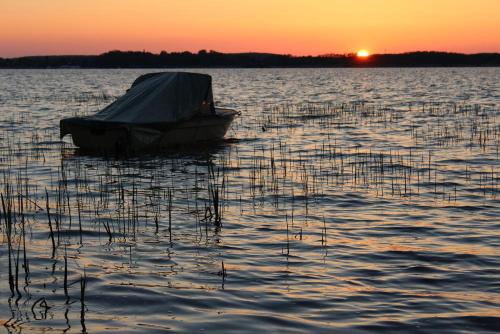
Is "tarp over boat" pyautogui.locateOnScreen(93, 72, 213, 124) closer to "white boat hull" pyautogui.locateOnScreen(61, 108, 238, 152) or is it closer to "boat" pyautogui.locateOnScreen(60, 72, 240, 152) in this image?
"boat" pyautogui.locateOnScreen(60, 72, 240, 152)

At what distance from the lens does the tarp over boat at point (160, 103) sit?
20.4 m

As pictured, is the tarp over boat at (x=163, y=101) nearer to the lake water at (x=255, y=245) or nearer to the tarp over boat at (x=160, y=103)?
the tarp over boat at (x=160, y=103)

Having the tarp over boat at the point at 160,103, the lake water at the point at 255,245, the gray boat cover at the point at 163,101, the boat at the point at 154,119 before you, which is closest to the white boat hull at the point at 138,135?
the boat at the point at 154,119

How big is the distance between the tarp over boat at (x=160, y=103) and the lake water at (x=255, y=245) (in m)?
1.20

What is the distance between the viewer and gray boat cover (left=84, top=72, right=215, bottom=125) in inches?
810

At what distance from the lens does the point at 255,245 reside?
32.0ft

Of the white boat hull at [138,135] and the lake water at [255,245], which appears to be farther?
the white boat hull at [138,135]

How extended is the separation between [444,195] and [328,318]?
7725mm

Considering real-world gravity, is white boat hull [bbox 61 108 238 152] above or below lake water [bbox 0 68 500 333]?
above

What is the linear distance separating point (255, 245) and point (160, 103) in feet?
39.3

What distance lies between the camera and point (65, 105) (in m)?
43.0

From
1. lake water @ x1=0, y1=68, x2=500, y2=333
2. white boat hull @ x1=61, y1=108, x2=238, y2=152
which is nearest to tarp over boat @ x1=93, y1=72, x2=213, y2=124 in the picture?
white boat hull @ x1=61, y1=108, x2=238, y2=152

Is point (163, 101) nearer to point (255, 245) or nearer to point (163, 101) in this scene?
point (163, 101)

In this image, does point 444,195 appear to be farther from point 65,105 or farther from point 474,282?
point 65,105
